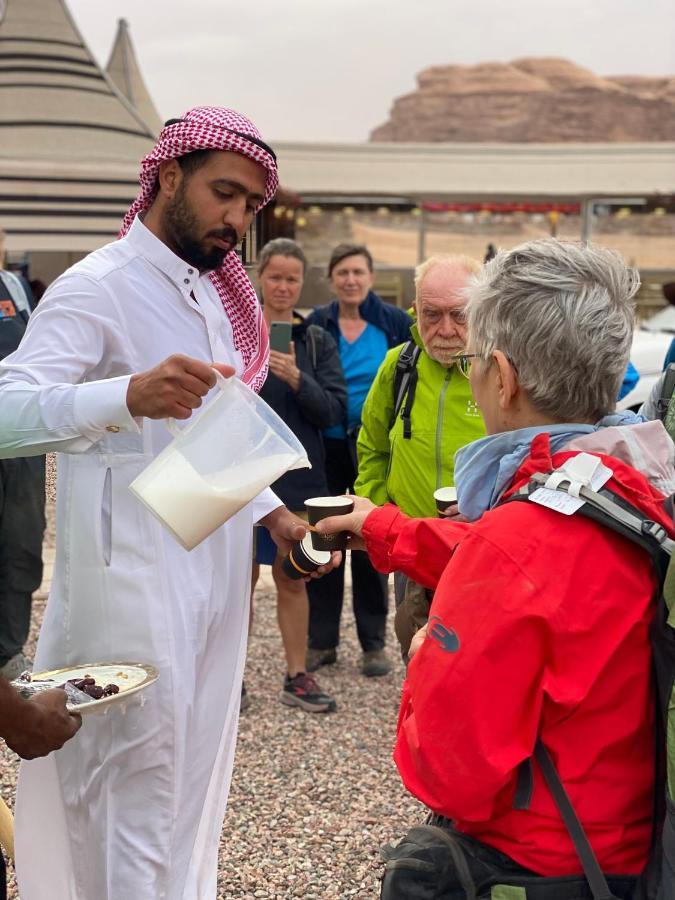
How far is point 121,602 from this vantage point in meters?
2.13

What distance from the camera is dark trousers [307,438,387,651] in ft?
17.0

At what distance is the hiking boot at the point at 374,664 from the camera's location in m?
5.07

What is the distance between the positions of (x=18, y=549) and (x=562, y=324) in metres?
3.89

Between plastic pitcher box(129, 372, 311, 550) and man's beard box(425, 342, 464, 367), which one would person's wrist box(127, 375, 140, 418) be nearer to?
plastic pitcher box(129, 372, 311, 550)

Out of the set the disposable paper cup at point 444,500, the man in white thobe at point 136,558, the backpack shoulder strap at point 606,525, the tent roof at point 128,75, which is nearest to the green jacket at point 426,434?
the disposable paper cup at point 444,500

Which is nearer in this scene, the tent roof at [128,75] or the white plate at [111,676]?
the white plate at [111,676]

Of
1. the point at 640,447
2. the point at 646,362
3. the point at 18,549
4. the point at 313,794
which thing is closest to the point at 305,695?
the point at 313,794

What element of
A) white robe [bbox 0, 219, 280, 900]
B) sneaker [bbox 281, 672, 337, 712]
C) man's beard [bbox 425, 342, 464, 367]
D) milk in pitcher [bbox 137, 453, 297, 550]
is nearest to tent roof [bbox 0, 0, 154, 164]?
sneaker [bbox 281, 672, 337, 712]

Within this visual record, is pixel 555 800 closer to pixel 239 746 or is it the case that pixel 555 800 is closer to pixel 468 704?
pixel 468 704

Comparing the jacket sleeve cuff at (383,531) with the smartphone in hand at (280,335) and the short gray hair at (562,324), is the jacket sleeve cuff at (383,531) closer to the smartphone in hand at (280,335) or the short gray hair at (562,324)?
the short gray hair at (562,324)

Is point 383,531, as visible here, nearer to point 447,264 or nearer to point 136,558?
point 136,558

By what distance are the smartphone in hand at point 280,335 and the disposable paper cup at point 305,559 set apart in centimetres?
227

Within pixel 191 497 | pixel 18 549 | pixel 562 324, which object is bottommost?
pixel 18 549

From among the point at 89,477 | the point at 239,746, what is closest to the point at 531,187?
the point at 239,746
